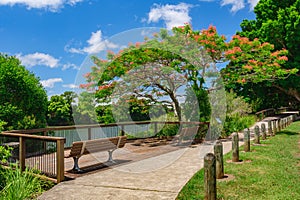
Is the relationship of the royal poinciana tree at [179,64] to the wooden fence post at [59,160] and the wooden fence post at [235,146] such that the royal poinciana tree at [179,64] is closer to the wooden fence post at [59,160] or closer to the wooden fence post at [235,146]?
the wooden fence post at [235,146]

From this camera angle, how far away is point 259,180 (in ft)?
20.5

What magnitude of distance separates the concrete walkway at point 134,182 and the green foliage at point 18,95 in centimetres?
454

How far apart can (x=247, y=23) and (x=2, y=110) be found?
26.4 meters

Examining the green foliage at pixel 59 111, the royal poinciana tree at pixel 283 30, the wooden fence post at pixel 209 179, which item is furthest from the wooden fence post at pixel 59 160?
the green foliage at pixel 59 111

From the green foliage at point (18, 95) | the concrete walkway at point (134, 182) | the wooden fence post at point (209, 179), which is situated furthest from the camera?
the green foliage at point (18, 95)

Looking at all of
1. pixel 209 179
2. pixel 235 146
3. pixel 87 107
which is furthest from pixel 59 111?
pixel 209 179

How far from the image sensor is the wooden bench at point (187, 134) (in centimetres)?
1291

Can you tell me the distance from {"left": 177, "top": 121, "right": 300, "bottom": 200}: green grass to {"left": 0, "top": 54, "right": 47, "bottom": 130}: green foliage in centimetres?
671

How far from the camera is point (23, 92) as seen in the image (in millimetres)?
10484

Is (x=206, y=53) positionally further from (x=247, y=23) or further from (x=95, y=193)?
(x=247, y=23)

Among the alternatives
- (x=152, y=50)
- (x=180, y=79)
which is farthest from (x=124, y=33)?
(x=180, y=79)

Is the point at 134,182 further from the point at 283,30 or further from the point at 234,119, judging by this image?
the point at 283,30

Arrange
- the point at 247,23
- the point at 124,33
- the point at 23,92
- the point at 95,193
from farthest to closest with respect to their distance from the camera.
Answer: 1. the point at 247,23
2. the point at 124,33
3. the point at 23,92
4. the point at 95,193

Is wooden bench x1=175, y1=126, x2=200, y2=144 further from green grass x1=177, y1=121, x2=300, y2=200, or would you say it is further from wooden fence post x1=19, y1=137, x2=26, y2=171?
wooden fence post x1=19, y1=137, x2=26, y2=171
